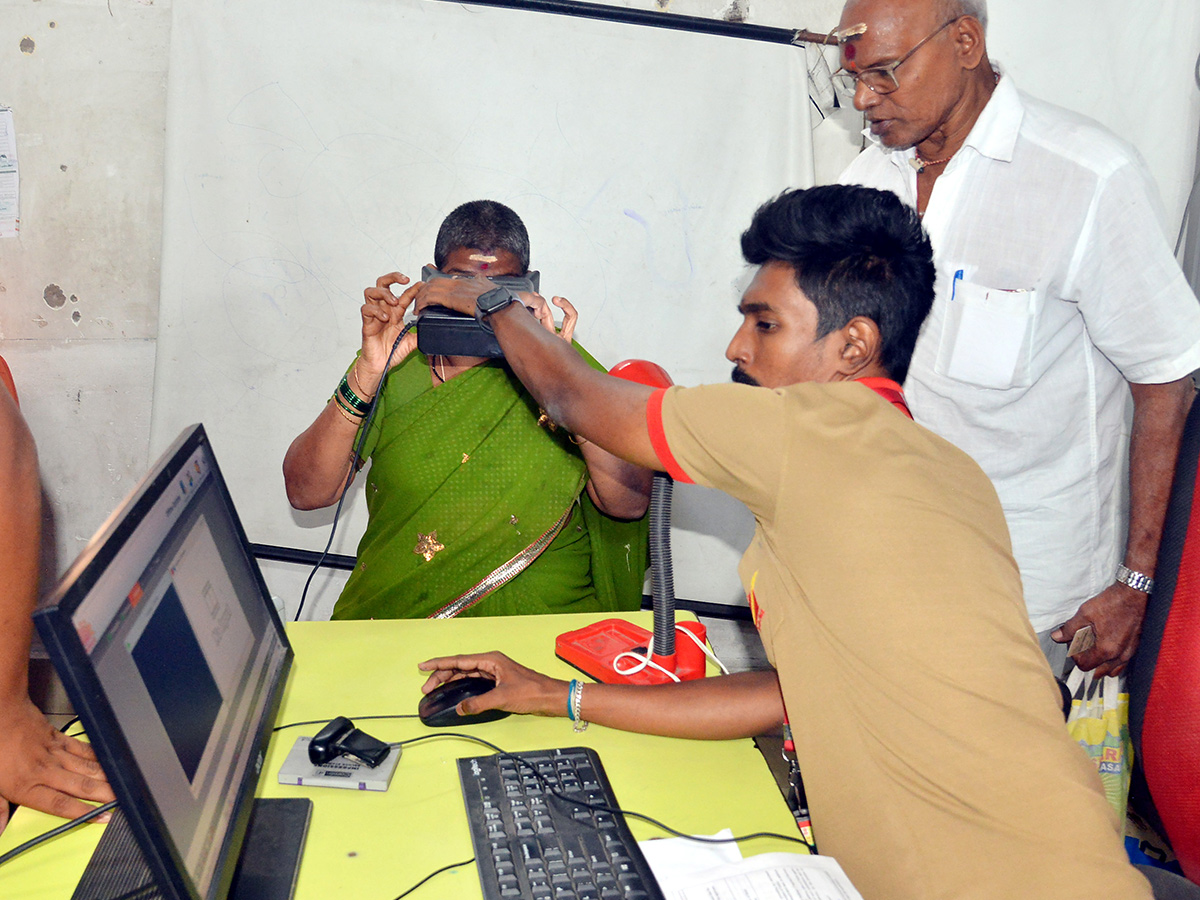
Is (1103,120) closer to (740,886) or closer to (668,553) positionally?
(668,553)

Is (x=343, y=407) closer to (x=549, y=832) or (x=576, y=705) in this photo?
(x=576, y=705)

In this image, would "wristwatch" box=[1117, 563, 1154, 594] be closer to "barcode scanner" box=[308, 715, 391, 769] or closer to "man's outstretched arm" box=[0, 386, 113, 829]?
"barcode scanner" box=[308, 715, 391, 769]

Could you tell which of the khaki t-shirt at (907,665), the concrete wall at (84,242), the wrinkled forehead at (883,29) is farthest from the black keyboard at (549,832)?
the concrete wall at (84,242)

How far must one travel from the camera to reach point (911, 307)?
3.72 ft

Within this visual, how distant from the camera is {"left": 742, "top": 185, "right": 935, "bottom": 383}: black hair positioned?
1.11 metres

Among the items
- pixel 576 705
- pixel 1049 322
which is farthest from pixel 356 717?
pixel 1049 322

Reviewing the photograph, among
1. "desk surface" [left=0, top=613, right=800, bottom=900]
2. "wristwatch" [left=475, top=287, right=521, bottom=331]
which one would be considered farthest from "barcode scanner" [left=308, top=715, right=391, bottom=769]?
"wristwatch" [left=475, top=287, right=521, bottom=331]

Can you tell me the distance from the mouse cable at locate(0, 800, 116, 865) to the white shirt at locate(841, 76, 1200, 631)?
1.44 meters

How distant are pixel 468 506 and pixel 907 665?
1.02 metres

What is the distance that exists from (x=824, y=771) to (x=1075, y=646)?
3.22 feet

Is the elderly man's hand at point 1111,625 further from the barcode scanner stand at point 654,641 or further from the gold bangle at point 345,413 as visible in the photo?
the gold bangle at point 345,413

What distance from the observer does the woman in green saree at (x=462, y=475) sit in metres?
1.70

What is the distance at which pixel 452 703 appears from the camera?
1.12 m

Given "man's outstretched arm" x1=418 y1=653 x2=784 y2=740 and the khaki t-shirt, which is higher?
the khaki t-shirt
